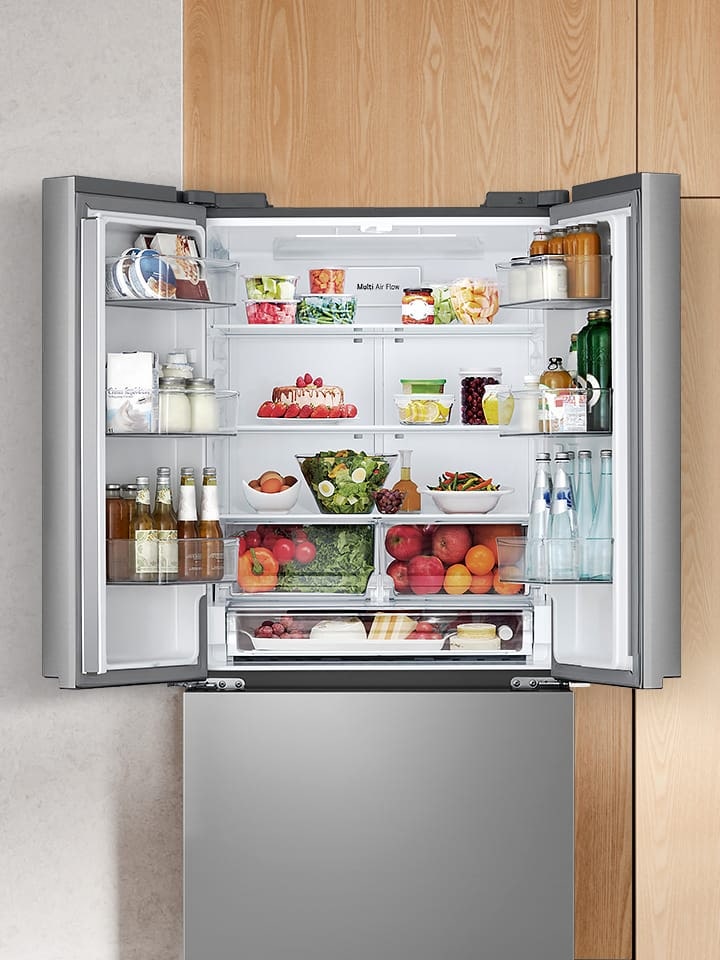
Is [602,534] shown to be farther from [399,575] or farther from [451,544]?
[399,575]

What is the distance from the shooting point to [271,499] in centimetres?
239

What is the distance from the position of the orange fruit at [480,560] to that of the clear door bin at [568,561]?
0.11 metres

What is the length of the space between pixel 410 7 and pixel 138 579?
5.28ft

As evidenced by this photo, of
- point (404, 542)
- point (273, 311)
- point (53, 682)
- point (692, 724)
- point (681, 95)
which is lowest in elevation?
point (692, 724)

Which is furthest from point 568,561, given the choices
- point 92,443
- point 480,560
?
point 92,443

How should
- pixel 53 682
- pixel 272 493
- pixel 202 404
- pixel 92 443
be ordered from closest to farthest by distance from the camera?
pixel 92 443
pixel 202 404
pixel 272 493
pixel 53 682

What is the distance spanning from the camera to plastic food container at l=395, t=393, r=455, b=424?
238 cm

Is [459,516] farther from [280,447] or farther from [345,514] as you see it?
[280,447]

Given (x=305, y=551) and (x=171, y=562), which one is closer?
(x=171, y=562)

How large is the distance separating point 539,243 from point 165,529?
1.10 metres

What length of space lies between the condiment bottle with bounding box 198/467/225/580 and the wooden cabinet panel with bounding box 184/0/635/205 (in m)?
0.79

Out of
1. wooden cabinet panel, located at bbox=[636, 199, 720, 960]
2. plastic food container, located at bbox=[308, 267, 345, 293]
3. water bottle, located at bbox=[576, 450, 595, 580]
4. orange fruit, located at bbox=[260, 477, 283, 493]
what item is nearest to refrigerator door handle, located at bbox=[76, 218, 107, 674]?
orange fruit, located at bbox=[260, 477, 283, 493]

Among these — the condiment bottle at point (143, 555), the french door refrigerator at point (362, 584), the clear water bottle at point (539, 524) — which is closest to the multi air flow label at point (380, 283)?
the french door refrigerator at point (362, 584)

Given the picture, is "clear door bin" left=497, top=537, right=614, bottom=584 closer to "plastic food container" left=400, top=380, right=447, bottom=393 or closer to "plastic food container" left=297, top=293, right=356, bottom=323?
"plastic food container" left=400, top=380, right=447, bottom=393
